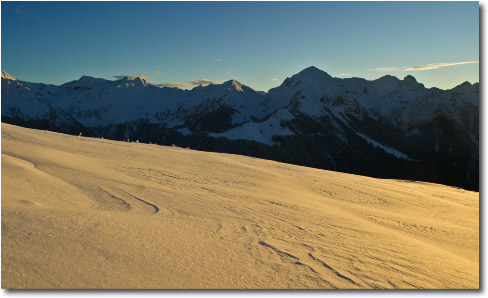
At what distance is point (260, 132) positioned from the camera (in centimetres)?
11569

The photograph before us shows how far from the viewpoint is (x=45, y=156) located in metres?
5.79

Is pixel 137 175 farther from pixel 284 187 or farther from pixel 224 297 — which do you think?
pixel 224 297

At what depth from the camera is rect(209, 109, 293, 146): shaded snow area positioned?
107 meters

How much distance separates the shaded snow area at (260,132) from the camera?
106556mm

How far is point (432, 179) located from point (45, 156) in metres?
130

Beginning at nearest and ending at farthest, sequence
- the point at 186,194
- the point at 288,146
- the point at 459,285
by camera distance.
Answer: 1. the point at 459,285
2. the point at 186,194
3. the point at 288,146

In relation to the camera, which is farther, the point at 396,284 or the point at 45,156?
the point at 45,156

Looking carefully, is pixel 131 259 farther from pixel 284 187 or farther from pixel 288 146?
pixel 288 146

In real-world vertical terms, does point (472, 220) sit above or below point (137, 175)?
below

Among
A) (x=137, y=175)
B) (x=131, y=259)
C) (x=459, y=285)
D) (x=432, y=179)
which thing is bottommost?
(x=432, y=179)

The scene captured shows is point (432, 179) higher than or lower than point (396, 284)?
lower

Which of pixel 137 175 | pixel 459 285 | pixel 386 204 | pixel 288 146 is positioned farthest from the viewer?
pixel 288 146

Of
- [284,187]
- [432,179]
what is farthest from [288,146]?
[284,187]

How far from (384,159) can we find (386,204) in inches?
6000
